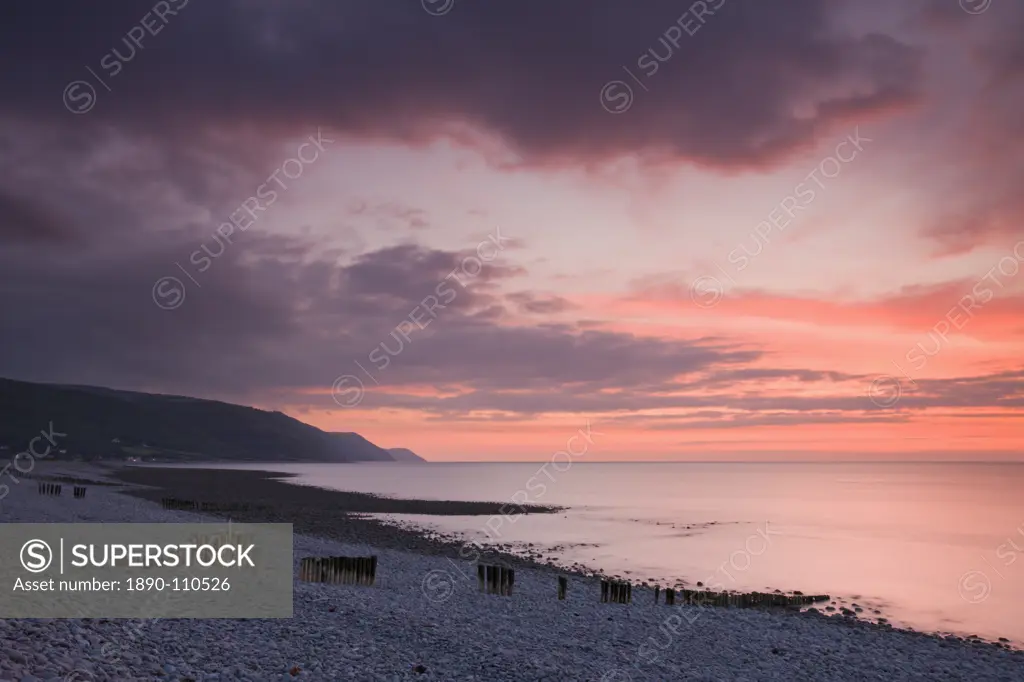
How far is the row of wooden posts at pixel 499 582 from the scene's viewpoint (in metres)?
22.2

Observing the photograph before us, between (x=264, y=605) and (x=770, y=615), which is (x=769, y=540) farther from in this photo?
(x=264, y=605)

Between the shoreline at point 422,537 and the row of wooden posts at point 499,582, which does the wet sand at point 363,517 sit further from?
the row of wooden posts at point 499,582

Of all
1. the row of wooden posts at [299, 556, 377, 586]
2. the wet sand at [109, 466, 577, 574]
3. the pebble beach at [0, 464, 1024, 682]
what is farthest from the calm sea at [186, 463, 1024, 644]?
the row of wooden posts at [299, 556, 377, 586]

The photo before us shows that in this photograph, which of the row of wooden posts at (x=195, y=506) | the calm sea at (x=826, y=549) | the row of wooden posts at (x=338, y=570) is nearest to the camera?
the row of wooden posts at (x=338, y=570)

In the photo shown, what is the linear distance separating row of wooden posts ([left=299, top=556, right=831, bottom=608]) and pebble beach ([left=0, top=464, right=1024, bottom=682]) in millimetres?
650

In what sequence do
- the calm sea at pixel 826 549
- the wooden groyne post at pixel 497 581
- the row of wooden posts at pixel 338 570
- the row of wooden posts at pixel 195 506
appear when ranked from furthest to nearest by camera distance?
the row of wooden posts at pixel 195 506, the calm sea at pixel 826 549, the wooden groyne post at pixel 497 581, the row of wooden posts at pixel 338 570

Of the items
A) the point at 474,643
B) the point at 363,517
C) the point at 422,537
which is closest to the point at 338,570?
the point at 474,643

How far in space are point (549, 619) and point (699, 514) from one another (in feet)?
232

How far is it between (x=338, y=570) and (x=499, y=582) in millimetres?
6012

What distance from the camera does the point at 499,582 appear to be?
25484mm

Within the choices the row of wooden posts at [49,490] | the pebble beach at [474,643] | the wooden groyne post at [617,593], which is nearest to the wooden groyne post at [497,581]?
the pebble beach at [474,643]

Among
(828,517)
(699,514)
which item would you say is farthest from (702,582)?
(828,517)

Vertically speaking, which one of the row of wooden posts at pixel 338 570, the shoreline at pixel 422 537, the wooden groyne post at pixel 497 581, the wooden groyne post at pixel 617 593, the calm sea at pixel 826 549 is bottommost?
the calm sea at pixel 826 549

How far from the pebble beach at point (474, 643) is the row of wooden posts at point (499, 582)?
650mm
